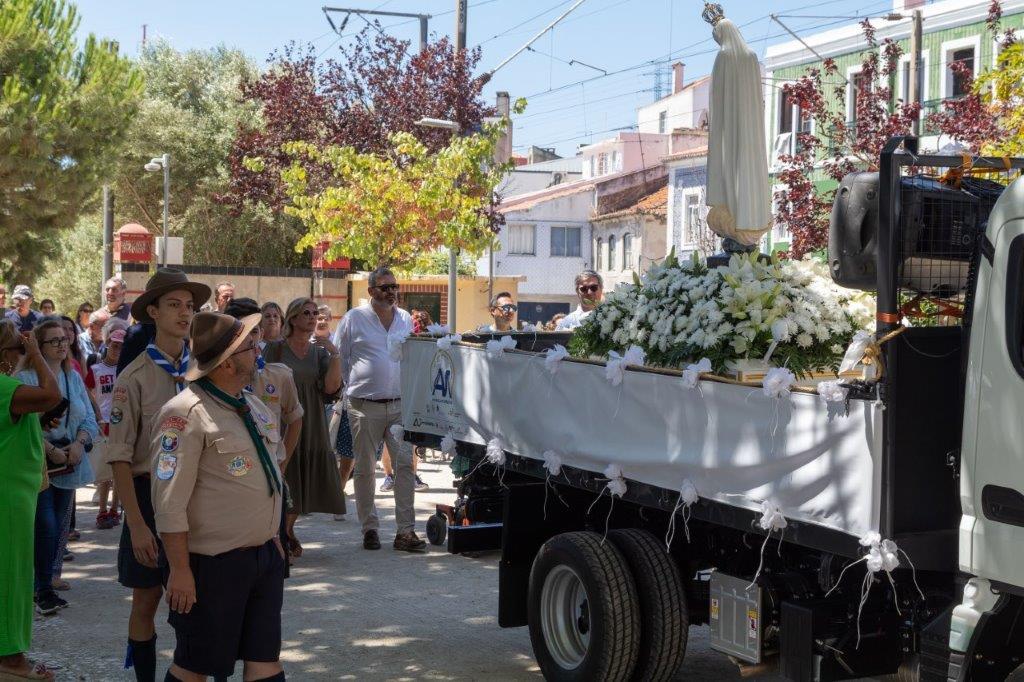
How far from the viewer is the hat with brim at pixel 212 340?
15.9 ft

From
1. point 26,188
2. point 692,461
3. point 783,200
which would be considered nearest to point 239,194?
point 26,188

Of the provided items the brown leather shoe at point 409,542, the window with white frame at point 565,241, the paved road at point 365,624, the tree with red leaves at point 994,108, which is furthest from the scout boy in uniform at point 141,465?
the window with white frame at point 565,241

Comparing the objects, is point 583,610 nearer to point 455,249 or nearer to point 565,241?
point 455,249

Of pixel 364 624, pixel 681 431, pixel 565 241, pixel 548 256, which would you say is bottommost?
pixel 364 624

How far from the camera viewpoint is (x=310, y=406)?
31.1 feet

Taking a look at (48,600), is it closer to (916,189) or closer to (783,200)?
(916,189)

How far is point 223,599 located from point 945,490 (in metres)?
2.71

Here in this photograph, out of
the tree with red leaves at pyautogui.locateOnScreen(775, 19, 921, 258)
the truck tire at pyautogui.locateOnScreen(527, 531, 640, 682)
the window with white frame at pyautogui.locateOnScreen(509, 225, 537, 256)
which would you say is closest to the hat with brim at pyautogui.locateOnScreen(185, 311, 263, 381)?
the truck tire at pyautogui.locateOnScreen(527, 531, 640, 682)

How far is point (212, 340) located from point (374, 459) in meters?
5.59

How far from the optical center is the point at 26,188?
2520 cm

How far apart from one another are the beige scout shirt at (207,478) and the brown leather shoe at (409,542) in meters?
5.09

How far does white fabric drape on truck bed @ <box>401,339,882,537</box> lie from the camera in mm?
4516

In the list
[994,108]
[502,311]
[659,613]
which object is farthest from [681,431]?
[994,108]

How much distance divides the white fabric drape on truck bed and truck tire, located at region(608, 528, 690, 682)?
1.36ft
